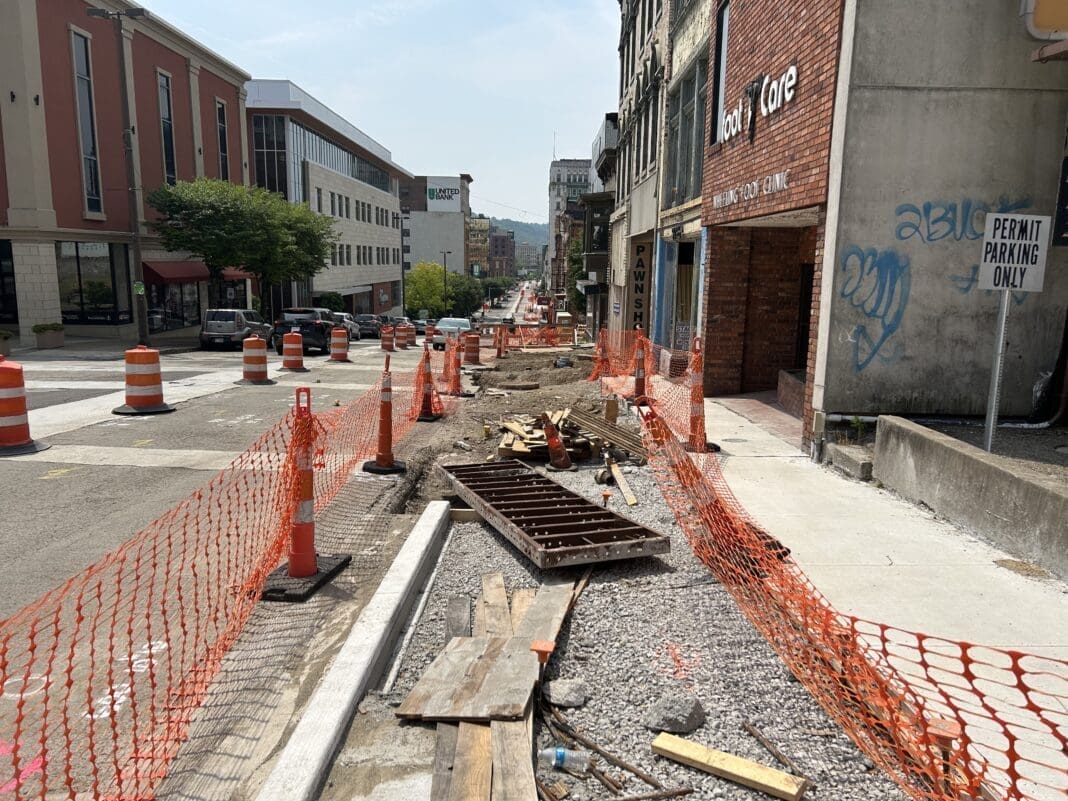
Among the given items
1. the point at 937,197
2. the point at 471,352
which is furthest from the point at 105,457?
the point at 471,352

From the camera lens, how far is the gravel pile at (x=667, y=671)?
10.9 feet

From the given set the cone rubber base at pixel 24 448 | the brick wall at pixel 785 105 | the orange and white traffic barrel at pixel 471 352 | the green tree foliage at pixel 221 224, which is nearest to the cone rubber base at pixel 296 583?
the cone rubber base at pixel 24 448

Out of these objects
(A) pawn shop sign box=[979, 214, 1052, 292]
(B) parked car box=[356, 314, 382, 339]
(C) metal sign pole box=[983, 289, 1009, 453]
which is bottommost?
(B) parked car box=[356, 314, 382, 339]

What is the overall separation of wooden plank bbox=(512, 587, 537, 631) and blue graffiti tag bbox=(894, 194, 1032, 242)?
6.04 metres

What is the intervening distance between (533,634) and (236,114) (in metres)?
48.6

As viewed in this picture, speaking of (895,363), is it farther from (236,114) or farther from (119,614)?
(236,114)

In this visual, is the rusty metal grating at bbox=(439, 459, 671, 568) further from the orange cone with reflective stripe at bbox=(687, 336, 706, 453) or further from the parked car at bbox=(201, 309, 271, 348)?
the parked car at bbox=(201, 309, 271, 348)

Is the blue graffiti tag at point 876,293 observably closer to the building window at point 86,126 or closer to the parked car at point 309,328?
the parked car at point 309,328

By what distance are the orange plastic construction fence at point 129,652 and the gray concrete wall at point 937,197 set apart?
6.30 metres

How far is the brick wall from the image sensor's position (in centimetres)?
876

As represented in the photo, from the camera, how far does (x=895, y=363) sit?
848 centimetres

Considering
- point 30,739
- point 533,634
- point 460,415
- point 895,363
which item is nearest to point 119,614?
point 30,739

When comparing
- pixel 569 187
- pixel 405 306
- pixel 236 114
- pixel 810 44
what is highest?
pixel 569 187

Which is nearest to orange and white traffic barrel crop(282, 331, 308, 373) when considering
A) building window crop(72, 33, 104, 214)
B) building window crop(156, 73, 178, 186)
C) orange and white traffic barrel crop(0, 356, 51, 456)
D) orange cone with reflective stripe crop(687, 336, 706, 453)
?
orange and white traffic barrel crop(0, 356, 51, 456)
